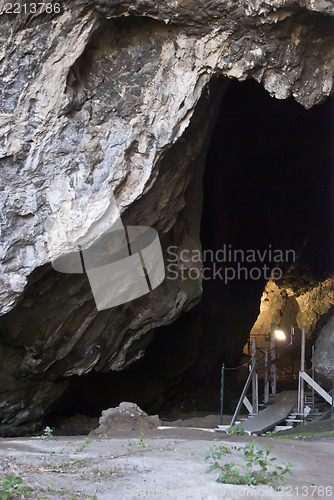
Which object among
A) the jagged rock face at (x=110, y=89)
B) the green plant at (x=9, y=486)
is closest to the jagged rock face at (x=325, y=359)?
the jagged rock face at (x=110, y=89)

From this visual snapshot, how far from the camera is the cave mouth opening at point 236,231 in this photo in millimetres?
12602

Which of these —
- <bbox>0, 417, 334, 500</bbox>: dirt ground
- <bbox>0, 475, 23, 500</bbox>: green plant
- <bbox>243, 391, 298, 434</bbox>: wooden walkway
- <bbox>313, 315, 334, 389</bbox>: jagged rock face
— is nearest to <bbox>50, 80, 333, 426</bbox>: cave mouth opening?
<bbox>243, 391, 298, 434</bbox>: wooden walkway

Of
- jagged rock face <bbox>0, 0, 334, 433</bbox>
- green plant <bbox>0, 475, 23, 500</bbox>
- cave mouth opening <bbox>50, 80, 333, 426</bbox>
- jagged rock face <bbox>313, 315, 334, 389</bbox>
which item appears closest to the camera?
green plant <bbox>0, 475, 23, 500</bbox>

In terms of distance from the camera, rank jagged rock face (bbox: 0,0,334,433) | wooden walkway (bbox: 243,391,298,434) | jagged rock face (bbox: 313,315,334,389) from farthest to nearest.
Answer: jagged rock face (bbox: 313,315,334,389)
wooden walkway (bbox: 243,391,298,434)
jagged rock face (bbox: 0,0,334,433)

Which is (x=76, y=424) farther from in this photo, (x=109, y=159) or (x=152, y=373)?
(x=109, y=159)

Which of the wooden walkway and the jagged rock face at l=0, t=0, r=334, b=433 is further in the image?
the wooden walkway

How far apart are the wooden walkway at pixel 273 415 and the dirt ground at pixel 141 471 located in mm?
3069

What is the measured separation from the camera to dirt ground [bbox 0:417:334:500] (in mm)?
3113

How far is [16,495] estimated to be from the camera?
2.90 metres

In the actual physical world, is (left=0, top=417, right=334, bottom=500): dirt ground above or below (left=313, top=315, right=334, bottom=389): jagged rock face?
above

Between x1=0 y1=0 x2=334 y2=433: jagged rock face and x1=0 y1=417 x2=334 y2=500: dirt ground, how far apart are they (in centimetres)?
295

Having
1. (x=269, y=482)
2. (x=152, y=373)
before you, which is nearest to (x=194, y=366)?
(x=152, y=373)

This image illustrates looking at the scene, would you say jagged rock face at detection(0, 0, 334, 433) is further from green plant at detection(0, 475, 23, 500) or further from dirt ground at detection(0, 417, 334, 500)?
green plant at detection(0, 475, 23, 500)

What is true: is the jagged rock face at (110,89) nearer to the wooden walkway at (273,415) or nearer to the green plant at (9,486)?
the green plant at (9,486)
